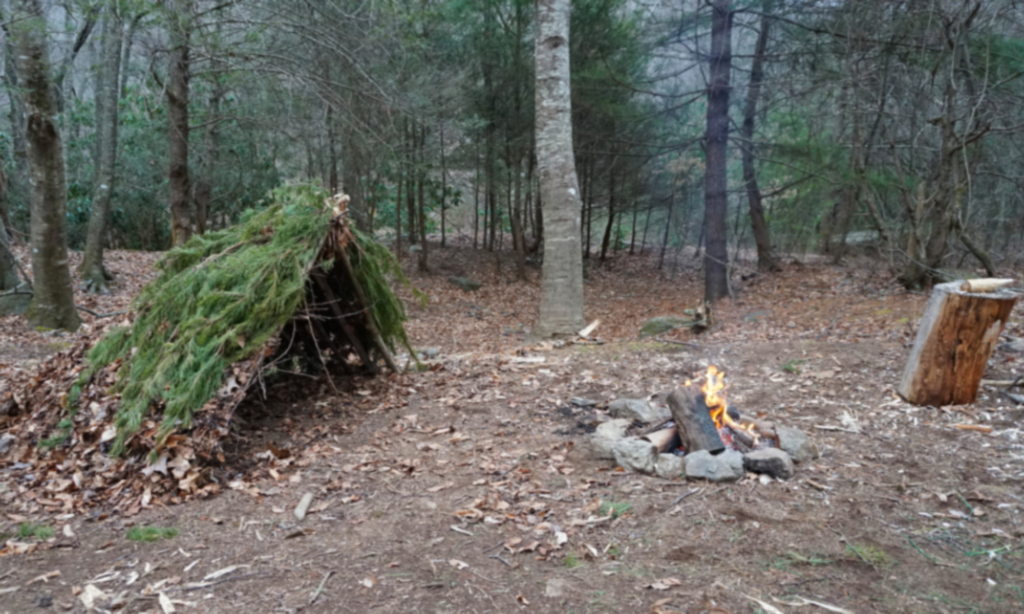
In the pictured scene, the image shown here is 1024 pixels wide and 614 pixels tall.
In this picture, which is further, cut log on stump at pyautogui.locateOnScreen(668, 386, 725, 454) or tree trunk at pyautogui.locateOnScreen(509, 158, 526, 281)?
tree trunk at pyautogui.locateOnScreen(509, 158, 526, 281)

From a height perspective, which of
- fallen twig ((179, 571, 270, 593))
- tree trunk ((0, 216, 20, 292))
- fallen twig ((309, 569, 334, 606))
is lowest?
fallen twig ((179, 571, 270, 593))

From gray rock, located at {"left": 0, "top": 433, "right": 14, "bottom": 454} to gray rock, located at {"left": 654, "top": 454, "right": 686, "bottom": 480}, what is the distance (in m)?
4.73

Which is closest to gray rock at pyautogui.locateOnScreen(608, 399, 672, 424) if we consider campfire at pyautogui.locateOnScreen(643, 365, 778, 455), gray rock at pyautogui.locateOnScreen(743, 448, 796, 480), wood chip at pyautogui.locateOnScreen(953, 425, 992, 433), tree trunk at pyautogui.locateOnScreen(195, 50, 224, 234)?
campfire at pyautogui.locateOnScreen(643, 365, 778, 455)

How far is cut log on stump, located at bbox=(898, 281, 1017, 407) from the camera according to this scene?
14.4ft

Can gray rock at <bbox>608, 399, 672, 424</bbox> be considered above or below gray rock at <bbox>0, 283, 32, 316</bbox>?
below

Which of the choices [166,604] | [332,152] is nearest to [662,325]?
[166,604]

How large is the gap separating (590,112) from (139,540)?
13.9 m

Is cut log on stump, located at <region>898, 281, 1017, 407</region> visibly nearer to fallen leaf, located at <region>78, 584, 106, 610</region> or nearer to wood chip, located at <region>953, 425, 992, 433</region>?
wood chip, located at <region>953, 425, 992, 433</region>

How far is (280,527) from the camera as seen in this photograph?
3295mm

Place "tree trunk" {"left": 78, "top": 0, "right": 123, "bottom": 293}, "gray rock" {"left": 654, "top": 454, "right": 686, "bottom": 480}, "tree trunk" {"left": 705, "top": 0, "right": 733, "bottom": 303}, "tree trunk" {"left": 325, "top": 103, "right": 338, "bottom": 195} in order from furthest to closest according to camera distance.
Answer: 1. "tree trunk" {"left": 325, "top": 103, "right": 338, "bottom": 195}
2. "tree trunk" {"left": 705, "top": 0, "right": 733, "bottom": 303}
3. "tree trunk" {"left": 78, "top": 0, "right": 123, "bottom": 293}
4. "gray rock" {"left": 654, "top": 454, "right": 686, "bottom": 480}

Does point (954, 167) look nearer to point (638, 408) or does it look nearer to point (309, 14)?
point (638, 408)

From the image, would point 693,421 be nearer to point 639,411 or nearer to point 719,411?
point 719,411

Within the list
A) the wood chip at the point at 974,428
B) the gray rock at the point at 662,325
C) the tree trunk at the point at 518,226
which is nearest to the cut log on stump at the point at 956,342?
the wood chip at the point at 974,428

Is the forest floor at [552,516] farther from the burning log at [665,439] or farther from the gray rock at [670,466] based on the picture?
the burning log at [665,439]
